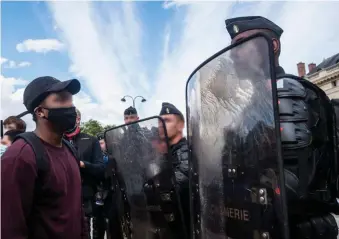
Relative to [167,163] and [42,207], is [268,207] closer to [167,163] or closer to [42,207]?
[42,207]

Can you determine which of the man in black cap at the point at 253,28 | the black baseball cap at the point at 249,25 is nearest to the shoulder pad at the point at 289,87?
the man in black cap at the point at 253,28

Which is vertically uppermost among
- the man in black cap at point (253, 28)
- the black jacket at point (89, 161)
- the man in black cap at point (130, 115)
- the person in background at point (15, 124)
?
the man in black cap at point (253, 28)

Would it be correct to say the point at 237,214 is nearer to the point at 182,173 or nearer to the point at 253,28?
the point at 253,28

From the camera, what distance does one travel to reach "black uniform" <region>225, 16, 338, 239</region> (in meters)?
1.57

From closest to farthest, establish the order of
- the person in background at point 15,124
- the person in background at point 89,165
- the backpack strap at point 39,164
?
the backpack strap at point 39,164 < the person in background at point 89,165 < the person in background at point 15,124

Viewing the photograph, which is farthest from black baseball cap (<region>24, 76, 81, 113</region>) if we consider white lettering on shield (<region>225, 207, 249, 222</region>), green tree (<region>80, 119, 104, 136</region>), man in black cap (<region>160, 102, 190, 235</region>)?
green tree (<region>80, 119, 104, 136</region>)

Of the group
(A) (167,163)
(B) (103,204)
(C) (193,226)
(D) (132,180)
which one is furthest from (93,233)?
(C) (193,226)

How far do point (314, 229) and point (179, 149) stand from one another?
4.76ft

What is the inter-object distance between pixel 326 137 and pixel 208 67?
0.68 m

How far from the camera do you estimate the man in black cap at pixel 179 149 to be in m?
2.74

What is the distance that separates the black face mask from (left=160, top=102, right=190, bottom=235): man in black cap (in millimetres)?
820

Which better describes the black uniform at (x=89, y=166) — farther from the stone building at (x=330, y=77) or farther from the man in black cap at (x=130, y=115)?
the stone building at (x=330, y=77)

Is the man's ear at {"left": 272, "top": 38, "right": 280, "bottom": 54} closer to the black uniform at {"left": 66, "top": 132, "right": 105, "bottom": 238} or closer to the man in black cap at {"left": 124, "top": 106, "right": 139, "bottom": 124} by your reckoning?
the black uniform at {"left": 66, "top": 132, "right": 105, "bottom": 238}

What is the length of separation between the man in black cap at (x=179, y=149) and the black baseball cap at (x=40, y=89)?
2.99 ft
